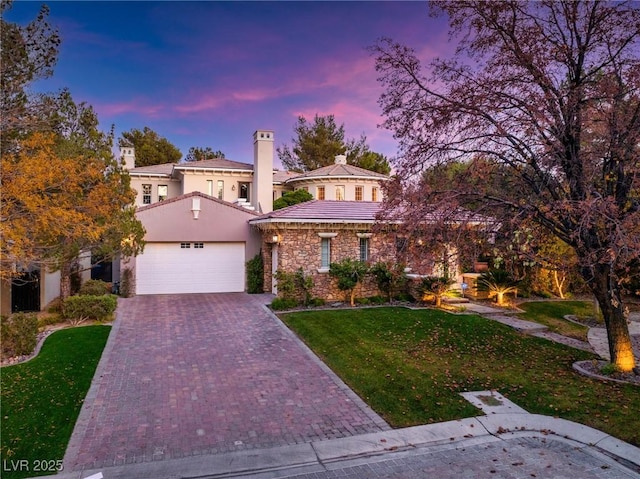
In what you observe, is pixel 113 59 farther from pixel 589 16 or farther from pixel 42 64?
pixel 589 16

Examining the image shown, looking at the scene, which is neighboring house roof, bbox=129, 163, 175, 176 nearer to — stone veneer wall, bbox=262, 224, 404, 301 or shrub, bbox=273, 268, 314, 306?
stone veneer wall, bbox=262, 224, 404, 301

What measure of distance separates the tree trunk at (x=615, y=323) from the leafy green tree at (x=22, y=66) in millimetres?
12987

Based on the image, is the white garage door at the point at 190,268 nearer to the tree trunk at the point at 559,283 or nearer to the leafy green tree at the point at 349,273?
the leafy green tree at the point at 349,273

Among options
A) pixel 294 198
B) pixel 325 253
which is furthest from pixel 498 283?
pixel 294 198

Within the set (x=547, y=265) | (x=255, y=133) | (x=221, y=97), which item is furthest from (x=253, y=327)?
(x=255, y=133)

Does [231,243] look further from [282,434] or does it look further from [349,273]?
[282,434]

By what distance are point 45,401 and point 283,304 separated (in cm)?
938

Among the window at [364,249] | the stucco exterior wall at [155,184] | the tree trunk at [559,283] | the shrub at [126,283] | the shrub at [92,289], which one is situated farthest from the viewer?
the stucco exterior wall at [155,184]

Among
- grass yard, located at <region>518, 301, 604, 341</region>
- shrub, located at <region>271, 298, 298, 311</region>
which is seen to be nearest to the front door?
shrub, located at <region>271, 298, 298, 311</region>

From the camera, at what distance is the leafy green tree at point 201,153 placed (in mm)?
48688

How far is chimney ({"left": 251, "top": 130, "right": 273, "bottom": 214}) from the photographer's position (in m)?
27.2

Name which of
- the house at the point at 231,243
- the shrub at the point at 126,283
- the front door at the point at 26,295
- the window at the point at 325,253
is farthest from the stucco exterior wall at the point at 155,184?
the window at the point at 325,253

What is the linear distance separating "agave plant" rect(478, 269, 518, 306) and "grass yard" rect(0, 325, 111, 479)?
15.1 m

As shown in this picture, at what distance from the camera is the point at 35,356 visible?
10.4 meters
